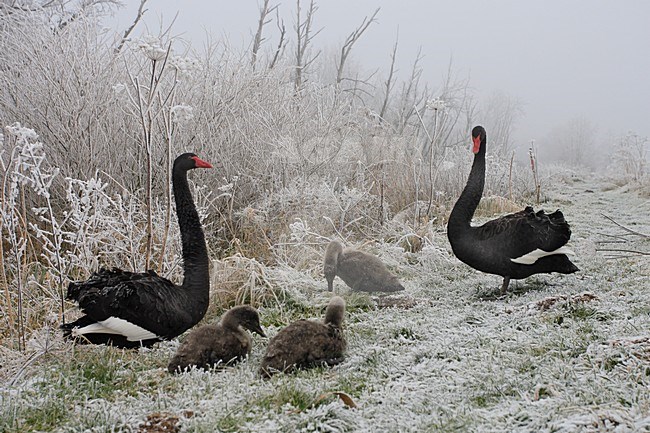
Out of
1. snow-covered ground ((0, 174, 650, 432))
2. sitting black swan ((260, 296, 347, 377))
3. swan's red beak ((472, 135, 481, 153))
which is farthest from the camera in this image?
swan's red beak ((472, 135, 481, 153))

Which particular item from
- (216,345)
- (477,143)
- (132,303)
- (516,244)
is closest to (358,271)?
(516,244)

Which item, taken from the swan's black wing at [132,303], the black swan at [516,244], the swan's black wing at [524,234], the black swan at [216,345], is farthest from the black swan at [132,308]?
the swan's black wing at [524,234]

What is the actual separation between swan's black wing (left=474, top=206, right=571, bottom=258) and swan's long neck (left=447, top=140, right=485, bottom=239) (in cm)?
21

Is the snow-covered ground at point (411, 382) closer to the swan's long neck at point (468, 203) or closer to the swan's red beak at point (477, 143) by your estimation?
the swan's long neck at point (468, 203)

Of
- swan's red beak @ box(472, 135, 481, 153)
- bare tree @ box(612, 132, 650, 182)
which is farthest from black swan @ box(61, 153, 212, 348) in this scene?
bare tree @ box(612, 132, 650, 182)

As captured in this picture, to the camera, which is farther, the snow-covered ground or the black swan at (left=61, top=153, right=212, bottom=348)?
the black swan at (left=61, top=153, right=212, bottom=348)

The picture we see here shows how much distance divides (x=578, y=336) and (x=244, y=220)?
551 centimetres

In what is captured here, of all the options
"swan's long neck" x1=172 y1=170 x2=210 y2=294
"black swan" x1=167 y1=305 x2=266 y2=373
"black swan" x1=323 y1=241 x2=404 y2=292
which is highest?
"swan's long neck" x1=172 y1=170 x2=210 y2=294

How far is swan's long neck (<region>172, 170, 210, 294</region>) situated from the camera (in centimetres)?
398

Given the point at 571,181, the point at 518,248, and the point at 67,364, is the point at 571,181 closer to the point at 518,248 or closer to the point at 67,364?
the point at 518,248

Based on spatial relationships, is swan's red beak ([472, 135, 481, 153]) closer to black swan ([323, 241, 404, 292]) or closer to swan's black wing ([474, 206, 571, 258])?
swan's black wing ([474, 206, 571, 258])

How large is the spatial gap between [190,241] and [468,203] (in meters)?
2.87

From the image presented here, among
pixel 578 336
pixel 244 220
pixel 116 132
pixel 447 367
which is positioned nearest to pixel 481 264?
pixel 578 336

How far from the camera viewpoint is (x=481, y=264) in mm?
4949
